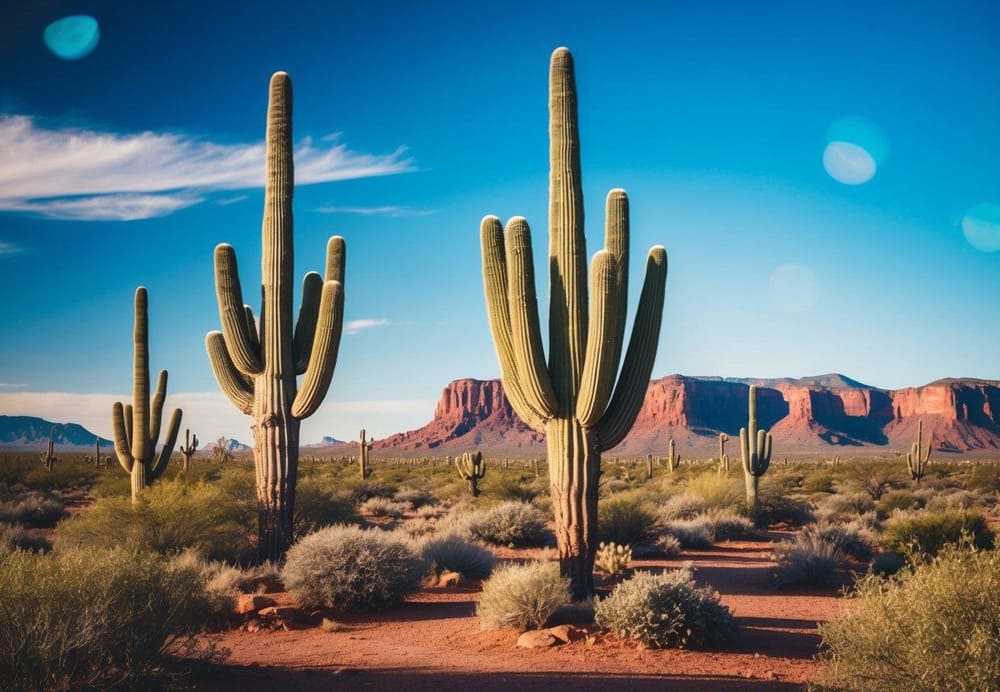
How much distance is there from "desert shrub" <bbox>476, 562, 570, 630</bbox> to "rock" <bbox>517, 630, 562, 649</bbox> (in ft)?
1.30

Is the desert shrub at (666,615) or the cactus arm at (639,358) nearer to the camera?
the desert shrub at (666,615)

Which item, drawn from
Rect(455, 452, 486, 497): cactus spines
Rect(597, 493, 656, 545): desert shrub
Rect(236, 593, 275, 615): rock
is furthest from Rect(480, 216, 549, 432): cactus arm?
Rect(455, 452, 486, 497): cactus spines

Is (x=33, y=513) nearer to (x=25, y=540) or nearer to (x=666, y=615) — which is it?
(x=25, y=540)

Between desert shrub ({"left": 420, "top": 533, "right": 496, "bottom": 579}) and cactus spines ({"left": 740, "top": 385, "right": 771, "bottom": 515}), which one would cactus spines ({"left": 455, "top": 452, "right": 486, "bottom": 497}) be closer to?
cactus spines ({"left": 740, "top": 385, "right": 771, "bottom": 515})

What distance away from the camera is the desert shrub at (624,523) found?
60.3 ft

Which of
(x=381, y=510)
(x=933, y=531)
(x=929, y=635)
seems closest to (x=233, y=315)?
(x=929, y=635)

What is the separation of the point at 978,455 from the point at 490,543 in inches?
4353

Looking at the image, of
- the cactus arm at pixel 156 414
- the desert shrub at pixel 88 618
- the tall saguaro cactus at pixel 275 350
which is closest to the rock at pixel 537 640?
the desert shrub at pixel 88 618

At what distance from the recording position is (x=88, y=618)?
6285 millimetres

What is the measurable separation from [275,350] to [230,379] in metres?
1.08

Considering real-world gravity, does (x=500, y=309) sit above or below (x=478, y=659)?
above

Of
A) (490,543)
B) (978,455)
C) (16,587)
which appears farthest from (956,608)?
(978,455)

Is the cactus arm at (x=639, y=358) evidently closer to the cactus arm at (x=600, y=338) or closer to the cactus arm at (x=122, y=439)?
the cactus arm at (x=600, y=338)

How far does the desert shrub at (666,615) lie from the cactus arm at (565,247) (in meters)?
2.53
